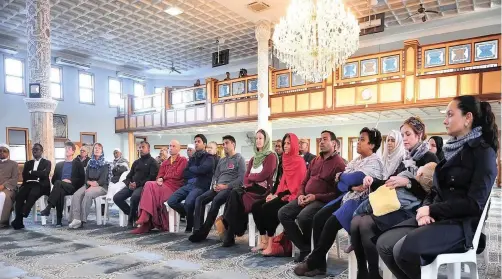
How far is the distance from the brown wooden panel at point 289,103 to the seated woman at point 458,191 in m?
7.66

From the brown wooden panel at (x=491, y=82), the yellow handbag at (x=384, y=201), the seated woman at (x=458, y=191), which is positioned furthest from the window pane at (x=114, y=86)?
the seated woman at (x=458, y=191)

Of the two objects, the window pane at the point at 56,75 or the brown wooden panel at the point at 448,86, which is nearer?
the brown wooden panel at the point at 448,86

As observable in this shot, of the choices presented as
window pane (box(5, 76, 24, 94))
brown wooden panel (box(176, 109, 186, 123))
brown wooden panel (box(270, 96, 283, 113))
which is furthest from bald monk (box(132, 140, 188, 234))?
window pane (box(5, 76, 24, 94))

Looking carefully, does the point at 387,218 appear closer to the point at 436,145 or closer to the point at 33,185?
the point at 436,145

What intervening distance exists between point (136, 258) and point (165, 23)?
8542 mm

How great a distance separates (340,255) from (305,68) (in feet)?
14.3

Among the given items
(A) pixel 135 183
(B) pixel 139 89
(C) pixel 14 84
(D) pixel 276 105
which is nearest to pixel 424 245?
(A) pixel 135 183

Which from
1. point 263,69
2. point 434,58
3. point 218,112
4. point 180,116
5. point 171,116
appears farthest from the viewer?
point 171,116

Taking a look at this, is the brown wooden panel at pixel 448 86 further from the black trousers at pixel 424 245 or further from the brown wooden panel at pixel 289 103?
the black trousers at pixel 424 245

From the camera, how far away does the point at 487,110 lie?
2.00 metres

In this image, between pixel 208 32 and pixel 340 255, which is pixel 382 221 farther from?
pixel 208 32

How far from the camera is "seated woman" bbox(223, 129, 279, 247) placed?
3.98 metres

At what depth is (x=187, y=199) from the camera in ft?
15.2

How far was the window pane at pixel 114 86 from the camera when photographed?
14.8 m
